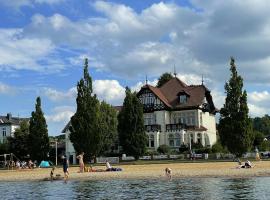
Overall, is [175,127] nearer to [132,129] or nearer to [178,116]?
[178,116]

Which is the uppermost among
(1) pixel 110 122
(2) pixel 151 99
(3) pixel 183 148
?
(2) pixel 151 99

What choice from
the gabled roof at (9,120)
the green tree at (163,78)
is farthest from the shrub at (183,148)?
the gabled roof at (9,120)

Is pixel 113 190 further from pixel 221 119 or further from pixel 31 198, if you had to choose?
pixel 221 119

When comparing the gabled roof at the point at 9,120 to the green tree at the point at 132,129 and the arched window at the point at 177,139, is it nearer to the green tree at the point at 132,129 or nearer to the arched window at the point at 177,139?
the arched window at the point at 177,139

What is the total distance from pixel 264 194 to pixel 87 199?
8.96 meters

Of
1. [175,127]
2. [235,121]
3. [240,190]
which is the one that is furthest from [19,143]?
[240,190]

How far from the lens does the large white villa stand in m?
94.0

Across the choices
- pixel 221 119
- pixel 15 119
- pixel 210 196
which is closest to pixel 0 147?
pixel 15 119

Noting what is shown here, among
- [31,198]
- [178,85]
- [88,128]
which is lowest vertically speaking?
[31,198]

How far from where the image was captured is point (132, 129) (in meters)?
78.4

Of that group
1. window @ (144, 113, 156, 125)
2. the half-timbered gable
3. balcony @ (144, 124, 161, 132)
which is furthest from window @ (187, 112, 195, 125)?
window @ (144, 113, 156, 125)

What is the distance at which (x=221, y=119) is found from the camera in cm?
6869

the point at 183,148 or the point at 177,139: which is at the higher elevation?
the point at 177,139

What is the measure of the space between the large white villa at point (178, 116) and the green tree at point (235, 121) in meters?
24.1
